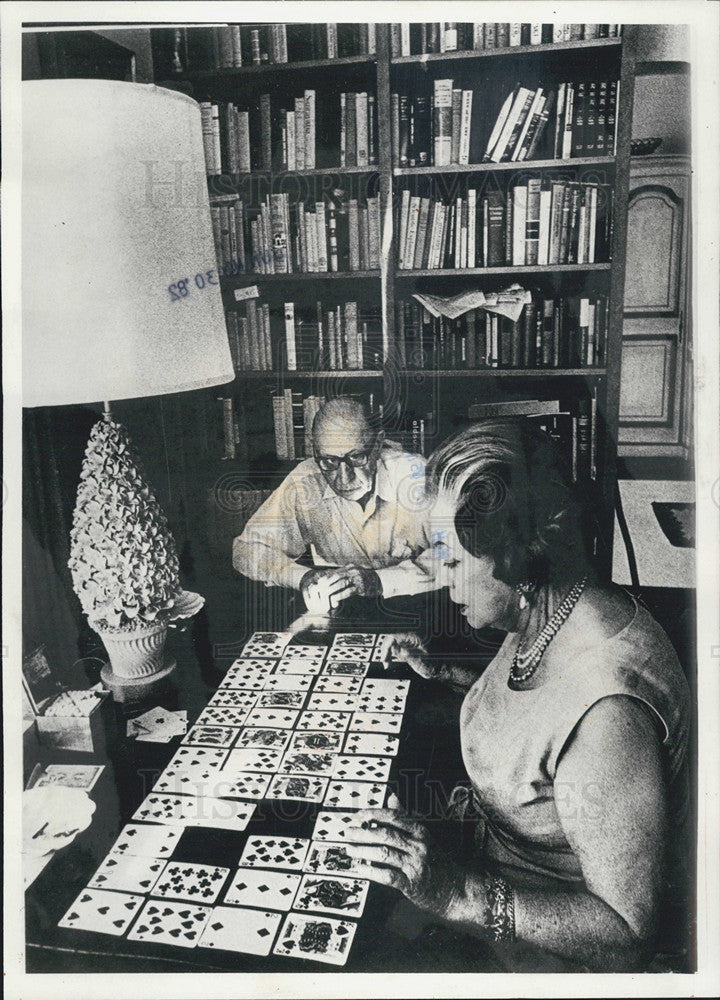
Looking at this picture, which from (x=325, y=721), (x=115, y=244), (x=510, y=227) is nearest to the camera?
(x=115, y=244)

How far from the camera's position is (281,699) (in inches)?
61.2

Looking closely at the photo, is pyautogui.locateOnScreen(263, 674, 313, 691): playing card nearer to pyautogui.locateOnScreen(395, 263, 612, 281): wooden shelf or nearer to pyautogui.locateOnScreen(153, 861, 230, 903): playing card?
pyautogui.locateOnScreen(153, 861, 230, 903): playing card

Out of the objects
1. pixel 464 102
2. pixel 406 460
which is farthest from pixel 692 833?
pixel 464 102

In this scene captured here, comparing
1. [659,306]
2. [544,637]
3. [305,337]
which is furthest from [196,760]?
[659,306]

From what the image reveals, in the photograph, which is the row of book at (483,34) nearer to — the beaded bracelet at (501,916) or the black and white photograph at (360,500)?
the black and white photograph at (360,500)

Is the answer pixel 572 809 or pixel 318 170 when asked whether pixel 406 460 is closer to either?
pixel 318 170

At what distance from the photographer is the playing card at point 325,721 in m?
1.54

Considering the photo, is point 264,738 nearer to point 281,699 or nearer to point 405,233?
point 281,699

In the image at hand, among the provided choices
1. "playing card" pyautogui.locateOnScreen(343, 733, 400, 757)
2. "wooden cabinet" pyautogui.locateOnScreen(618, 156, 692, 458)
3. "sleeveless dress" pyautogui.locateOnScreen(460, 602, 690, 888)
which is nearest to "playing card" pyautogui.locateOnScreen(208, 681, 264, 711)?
"playing card" pyautogui.locateOnScreen(343, 733, 400, 757)

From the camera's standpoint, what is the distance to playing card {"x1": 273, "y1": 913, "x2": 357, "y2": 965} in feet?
4.59

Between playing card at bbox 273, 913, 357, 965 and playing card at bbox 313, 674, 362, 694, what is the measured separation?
0.42m

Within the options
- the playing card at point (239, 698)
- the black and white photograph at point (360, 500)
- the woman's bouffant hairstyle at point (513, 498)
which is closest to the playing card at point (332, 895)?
the black and white photograph at point (360, 500)

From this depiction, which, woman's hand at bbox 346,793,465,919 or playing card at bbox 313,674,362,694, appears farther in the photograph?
playing card at bbox 313,674,362,694

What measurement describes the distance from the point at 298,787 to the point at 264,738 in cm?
12
